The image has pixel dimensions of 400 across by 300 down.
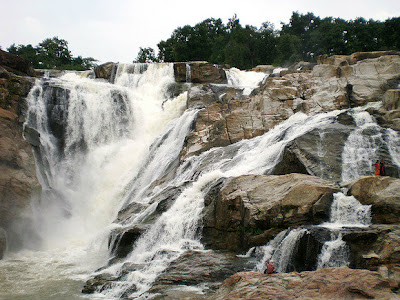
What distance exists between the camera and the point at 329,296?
20.5ft

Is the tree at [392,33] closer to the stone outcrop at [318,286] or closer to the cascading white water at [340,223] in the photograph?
the cascading white water at [340,223]

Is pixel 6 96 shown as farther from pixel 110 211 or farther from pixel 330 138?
pixel 330 138

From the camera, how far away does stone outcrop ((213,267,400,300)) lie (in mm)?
6227

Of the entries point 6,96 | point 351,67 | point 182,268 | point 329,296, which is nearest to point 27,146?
point 6,96

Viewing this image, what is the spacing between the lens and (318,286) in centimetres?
665

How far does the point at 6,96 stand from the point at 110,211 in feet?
34.5

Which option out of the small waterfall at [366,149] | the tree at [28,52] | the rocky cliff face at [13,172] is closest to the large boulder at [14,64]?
the rocky cliff face at [13,172]

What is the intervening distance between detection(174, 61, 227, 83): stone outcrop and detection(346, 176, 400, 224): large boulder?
990 inches

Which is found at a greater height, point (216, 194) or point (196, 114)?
point (196, 114)

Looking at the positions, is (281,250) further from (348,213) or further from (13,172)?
(13,172)

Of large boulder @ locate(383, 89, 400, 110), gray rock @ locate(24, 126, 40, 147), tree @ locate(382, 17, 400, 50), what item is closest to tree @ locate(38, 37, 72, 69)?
gray rock @ locate(24, 126, 40, 147)

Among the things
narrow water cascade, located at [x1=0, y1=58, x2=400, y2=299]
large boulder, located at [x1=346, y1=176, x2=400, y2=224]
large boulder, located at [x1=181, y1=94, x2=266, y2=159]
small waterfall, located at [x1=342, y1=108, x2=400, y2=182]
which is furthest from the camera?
large boulder, located at [x1=181, y1=94, x2=266, y2=159]

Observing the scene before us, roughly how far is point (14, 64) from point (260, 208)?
2515cm

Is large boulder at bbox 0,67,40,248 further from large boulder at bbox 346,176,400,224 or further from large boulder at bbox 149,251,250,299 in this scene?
large boulder at bbox 346,176,400,224
